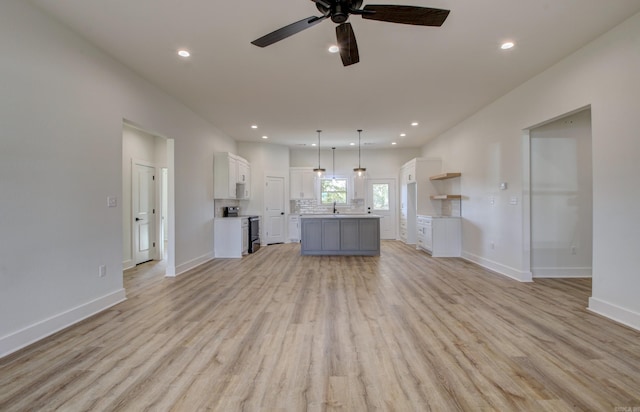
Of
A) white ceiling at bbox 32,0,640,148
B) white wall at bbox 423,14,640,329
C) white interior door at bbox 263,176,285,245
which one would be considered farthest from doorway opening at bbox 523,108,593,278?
white interior door at bbox 263,176,285,245

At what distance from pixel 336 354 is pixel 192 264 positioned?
13.3ft

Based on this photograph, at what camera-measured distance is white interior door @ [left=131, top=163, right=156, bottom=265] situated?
18.5 feet

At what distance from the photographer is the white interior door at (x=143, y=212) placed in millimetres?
5642

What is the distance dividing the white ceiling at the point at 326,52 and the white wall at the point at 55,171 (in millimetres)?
323

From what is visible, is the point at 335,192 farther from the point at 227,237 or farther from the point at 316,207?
the point at 227,237

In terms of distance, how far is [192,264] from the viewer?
537 centimetres

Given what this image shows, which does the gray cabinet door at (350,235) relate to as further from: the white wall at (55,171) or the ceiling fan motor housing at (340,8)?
the ceiling fan motor housing at (340,8)

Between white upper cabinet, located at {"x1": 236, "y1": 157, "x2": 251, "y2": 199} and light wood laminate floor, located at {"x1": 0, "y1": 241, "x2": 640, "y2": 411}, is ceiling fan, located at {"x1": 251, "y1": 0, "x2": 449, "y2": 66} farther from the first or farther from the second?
white upper cabinet, located at {"x1": 236, "y1": 157, "x2": 251, "y2": 199}

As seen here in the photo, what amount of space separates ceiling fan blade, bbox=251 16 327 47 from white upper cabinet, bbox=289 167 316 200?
6.68m

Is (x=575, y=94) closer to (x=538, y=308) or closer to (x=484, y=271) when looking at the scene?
(x=538, y=308)

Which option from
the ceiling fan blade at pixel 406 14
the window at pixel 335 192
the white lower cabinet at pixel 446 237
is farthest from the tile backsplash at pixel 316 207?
the ceiling fan blade at pixel 406 14

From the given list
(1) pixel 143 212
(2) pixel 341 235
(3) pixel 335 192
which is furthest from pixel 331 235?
(1) pixel 143 212

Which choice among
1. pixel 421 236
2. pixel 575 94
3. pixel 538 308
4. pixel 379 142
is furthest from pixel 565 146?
pixel 379 142

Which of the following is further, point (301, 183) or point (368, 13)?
point (301, 183)
